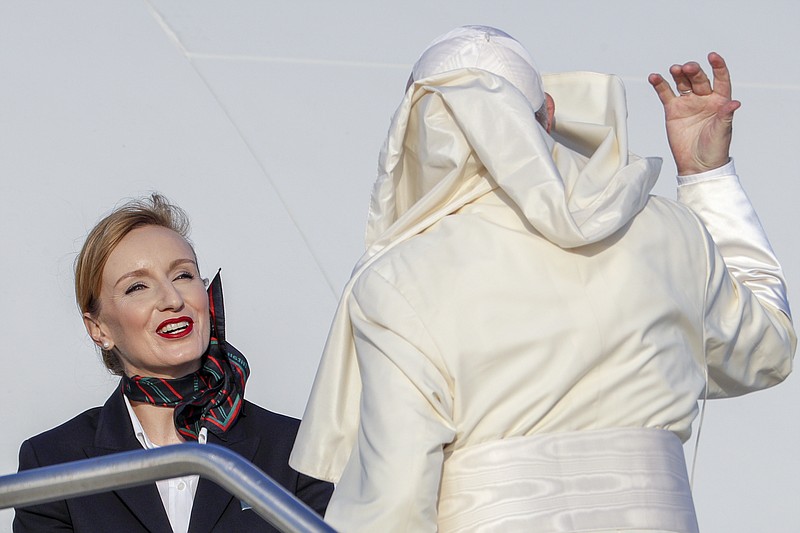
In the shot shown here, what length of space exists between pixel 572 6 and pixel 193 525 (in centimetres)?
345

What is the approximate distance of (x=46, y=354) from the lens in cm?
409

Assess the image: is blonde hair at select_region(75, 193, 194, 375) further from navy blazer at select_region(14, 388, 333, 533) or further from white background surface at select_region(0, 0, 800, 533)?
white background surface at select_region(0, 0, 800, 533)

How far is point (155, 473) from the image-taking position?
1.39 meters

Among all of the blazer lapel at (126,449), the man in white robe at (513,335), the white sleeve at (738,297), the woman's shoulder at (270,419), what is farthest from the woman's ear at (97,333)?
the white sleeve at (738,297)

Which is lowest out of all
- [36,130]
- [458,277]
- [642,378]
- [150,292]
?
[642,378]

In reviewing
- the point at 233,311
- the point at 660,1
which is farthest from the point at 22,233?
the point at 660,1

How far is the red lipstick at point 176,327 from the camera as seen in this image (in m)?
2.67

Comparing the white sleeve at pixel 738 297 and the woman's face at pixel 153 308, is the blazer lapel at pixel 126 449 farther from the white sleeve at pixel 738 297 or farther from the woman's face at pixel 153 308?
the white sleeve at pixel 738 297

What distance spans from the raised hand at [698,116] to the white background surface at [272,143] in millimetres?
2299

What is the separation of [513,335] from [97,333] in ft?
4.31

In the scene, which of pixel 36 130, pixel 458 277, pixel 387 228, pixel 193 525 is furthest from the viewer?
pixel 36 130

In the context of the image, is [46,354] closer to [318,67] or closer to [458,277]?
[318,67]

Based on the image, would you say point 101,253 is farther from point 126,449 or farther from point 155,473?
point 155,473

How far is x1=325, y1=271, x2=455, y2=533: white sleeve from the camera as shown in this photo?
1615mm
